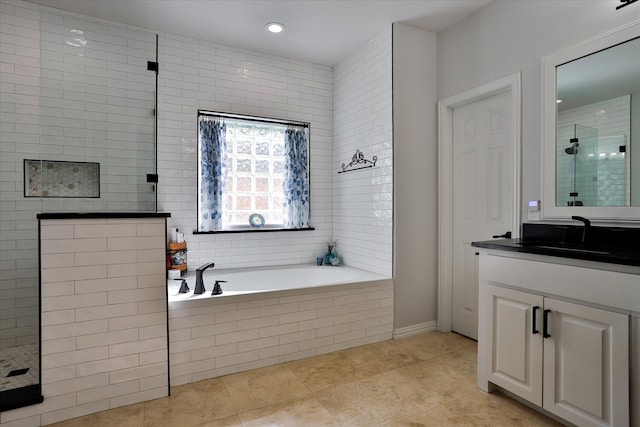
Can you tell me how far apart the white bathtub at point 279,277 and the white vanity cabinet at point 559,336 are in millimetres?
1131

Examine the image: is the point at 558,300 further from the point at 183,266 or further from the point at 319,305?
the point at 183,266

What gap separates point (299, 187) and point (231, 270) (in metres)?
1.14

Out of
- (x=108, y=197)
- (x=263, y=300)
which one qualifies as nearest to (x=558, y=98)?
(x=263, y=300)

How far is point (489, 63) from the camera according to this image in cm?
272

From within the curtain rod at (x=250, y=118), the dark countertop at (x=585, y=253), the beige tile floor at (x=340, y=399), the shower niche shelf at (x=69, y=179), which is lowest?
the beige tile floor at (x=340, y=399)

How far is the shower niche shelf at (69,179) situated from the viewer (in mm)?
2020

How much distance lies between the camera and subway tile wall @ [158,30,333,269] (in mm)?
3188

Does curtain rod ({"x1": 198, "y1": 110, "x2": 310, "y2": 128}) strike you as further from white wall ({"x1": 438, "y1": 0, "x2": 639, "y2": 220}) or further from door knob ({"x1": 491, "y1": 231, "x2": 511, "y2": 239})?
door knob ({"x1": 491, "y1": 231, "x2": 511, "y2": 239})

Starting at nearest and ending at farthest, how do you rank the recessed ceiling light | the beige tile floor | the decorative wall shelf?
1. the beige tile floor
2. the recessed ceiling light
3. the decorative wall shelf

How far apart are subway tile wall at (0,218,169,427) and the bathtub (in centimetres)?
15

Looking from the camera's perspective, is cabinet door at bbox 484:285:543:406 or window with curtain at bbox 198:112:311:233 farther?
window with curtain at bbox 198:112:311:233

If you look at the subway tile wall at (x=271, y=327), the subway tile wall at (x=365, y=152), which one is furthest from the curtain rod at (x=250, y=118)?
the subway tile wall at (x=271, y=327)

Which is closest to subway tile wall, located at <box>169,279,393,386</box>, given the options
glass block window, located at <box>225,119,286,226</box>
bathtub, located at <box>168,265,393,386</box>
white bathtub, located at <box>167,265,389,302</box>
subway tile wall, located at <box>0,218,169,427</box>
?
bathtub, located at <box>168,265,393,386</box>

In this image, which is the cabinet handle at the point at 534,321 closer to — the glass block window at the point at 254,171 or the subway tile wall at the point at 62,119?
the subway tile wall at the point at 62,119
